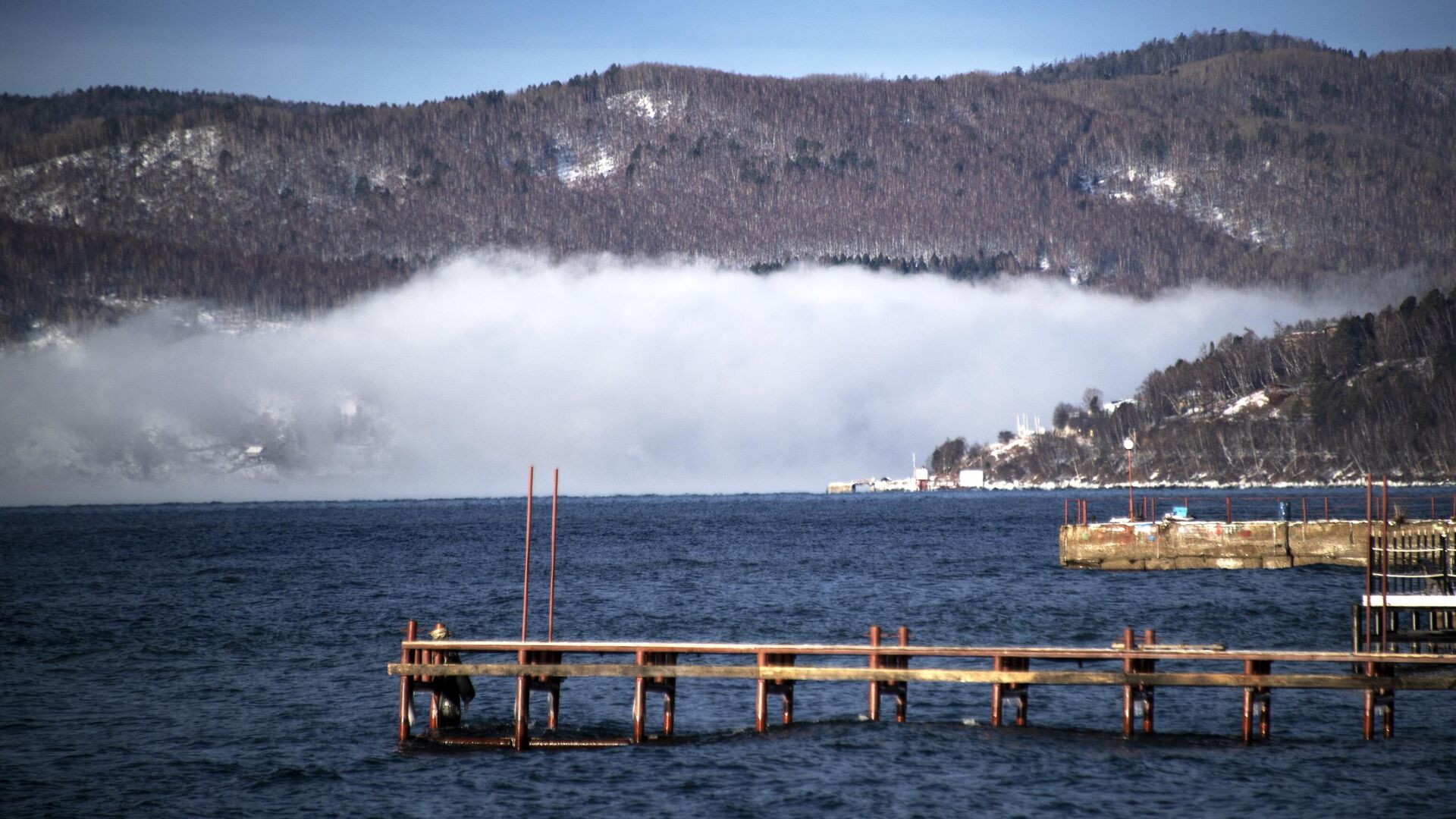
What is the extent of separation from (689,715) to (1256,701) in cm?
1402

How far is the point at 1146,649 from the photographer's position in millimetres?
34219

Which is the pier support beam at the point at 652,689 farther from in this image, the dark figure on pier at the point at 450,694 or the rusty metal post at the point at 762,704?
the dark figure on pier at the point at 450,694

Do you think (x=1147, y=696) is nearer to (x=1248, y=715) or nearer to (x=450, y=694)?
(x=1248, y=715)

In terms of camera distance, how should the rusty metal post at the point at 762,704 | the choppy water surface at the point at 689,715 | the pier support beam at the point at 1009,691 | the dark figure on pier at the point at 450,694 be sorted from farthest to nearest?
1. the dark figure on pier at the point at 450,694
2. the rusty metal post at the point at 762,704
3. the pier support beam at the point at 1009,691
4. the choppy water surface at the point at 689,715

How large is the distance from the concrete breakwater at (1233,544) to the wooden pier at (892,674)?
44554 mm

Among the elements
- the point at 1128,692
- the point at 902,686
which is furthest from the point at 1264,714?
the point at 902,686

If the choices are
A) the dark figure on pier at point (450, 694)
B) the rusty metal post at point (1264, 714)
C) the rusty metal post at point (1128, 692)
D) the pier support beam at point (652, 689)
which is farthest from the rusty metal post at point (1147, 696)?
the dark figure on pier at point (450, 694)

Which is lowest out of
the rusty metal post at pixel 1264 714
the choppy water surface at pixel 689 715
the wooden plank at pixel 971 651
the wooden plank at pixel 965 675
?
the choppy water surface at pixel 689 715

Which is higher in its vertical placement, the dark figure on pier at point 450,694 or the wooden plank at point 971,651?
the wooden plank at point 971,651

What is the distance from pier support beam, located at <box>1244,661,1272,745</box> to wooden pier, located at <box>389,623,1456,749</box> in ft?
0.08

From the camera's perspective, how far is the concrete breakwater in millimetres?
78625

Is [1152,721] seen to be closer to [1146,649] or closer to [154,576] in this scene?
[1146,649]

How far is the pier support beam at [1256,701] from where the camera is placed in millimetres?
33500

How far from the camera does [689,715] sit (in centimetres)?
3878
